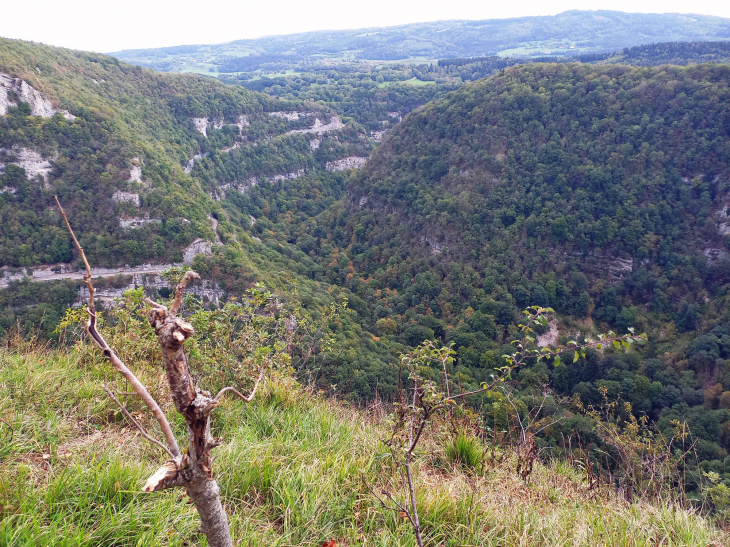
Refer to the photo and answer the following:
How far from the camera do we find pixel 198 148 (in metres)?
78.2

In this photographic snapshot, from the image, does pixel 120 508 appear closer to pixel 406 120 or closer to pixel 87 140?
pixel 87 140

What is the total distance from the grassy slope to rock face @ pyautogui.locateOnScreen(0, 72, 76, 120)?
188ft

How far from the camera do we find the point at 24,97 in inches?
1778

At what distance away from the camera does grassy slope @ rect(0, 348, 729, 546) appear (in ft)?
9.21

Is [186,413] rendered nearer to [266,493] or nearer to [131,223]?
[266,493]

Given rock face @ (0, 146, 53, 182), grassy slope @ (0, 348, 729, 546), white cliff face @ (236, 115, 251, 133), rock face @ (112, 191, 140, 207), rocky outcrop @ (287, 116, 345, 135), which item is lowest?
rocky outcrop @ (287, 116, 345, 135)

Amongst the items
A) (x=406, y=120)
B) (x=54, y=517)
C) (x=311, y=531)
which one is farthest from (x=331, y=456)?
(x=406, y=120)

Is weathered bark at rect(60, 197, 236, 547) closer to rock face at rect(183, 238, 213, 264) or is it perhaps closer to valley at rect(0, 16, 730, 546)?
valley at rect(0, 16, 730, 546)

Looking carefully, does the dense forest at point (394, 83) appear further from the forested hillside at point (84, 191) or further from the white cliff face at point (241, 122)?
the forested hillside at point (84, 191)

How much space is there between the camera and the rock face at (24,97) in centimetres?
4381

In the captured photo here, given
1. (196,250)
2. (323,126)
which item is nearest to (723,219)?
(196,250)

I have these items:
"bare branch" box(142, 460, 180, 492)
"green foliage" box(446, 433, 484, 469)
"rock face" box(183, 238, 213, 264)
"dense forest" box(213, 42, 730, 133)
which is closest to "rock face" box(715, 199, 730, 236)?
"green foliage" box(446, 433, 484, 469)

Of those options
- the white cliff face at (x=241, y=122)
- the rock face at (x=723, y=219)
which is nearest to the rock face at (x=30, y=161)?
the white cliff face at (x=241, y=122)

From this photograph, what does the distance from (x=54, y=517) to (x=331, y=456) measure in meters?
2.31
